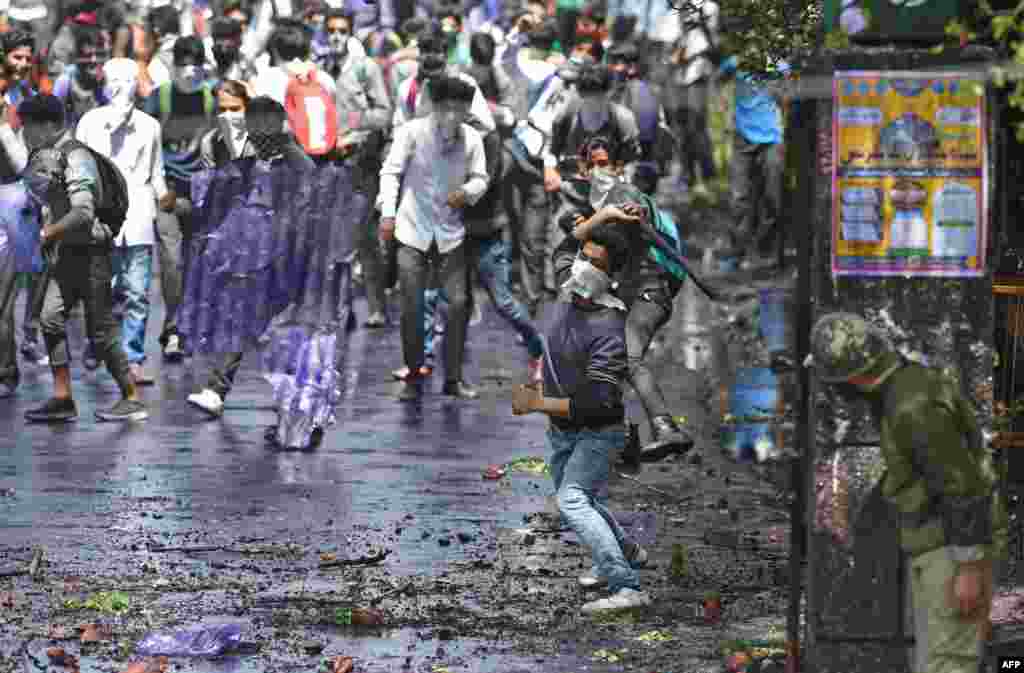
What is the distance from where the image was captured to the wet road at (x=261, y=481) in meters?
11.3

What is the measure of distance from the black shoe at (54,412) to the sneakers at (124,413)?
0.66ft

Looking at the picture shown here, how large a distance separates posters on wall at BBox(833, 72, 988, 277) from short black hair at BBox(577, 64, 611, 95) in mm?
9153

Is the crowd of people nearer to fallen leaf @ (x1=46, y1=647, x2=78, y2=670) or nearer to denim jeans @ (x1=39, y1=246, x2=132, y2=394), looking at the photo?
denim jeans @ (x1=39, y1=246, x2=132, y2=394)

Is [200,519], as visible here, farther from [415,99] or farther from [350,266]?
[415,99]

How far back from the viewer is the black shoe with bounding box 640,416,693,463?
1336 cm

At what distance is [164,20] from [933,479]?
51.3ft

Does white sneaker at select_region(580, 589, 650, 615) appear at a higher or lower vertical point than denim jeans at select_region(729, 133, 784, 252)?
lower

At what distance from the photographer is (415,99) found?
19.0 m

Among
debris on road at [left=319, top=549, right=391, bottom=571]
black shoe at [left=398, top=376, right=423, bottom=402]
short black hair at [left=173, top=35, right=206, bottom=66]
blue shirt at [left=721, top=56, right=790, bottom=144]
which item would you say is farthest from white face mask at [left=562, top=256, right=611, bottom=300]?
blue shirt at [left=721, top=56, right=790, bottom=144]

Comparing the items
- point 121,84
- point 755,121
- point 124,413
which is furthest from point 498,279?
point 755,121

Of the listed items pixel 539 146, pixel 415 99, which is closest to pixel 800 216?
pixel 415 99

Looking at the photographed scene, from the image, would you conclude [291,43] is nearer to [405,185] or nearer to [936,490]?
[405,185]

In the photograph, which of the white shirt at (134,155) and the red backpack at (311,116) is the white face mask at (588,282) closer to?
the white shirt at (134,155)

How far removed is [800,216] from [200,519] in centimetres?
435
